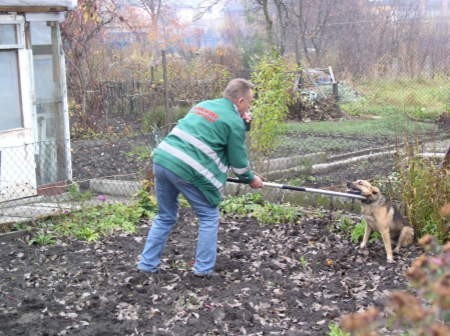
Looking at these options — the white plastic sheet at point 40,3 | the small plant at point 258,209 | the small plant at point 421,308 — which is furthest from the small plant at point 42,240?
the small plant at point 421,308

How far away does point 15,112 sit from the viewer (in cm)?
900

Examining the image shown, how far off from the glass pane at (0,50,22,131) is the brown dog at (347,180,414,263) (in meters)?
4.85

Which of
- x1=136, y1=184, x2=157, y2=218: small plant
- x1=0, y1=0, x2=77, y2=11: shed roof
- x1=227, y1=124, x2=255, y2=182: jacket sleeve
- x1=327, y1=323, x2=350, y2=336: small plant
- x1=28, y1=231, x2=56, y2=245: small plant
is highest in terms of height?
x1=0, y1=0, x2=77, y2=11: shed roof

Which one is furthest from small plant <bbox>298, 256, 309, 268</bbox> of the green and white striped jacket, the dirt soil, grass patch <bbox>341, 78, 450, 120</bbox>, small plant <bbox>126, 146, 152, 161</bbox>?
grass patch <bbox>341, 78, 450, 120</bbox>

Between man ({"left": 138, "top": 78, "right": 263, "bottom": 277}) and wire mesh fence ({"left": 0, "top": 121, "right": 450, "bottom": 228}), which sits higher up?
man ({"left": 138, "top": 78, "right": 263, "bottom": 277})

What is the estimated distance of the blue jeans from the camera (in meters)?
5.57

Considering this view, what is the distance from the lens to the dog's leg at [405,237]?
620 cm

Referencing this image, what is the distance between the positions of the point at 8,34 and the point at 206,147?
177 inches

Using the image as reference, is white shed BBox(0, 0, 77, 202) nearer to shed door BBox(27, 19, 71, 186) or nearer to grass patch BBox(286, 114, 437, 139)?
shed door BBox(27, 19, 71, 186)

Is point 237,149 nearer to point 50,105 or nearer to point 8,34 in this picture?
point 8,34

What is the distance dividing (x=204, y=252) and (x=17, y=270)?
172 cm

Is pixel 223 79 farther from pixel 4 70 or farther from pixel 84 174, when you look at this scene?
pixel 4 70

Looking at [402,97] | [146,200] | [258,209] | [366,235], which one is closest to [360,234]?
[366,235]

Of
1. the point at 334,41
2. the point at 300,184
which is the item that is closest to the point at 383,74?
the point at 334,41
